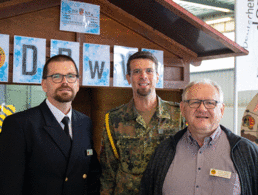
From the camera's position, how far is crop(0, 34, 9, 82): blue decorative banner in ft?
8.39

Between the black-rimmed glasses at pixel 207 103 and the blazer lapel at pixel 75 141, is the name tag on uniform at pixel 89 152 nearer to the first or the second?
the blazer lapel at pixel 75 141

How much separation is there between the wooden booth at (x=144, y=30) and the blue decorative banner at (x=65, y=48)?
2.4 inches

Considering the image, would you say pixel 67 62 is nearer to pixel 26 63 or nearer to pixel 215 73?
pixel 26 63

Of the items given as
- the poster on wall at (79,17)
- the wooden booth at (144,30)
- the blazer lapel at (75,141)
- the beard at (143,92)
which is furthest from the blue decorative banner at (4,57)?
the beard at (143,92)

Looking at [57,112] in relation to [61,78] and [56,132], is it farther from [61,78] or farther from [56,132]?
[61,78]

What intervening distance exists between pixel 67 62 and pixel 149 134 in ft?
2.93

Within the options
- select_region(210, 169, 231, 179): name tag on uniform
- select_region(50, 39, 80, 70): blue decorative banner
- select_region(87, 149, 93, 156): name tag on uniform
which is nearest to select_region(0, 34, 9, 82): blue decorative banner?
select_region(50, 39, 80, 70): blue decorative banner

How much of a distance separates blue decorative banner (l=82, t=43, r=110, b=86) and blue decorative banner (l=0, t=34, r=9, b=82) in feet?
2.63

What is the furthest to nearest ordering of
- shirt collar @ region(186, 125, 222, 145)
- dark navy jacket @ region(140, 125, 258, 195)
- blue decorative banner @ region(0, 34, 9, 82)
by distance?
blue decorative banner @ region(0, 34, 9, 82) < shirt collar @ region(186, 125, 222, 145) < dark navy jacket @ region(140, 125, 258, 195)

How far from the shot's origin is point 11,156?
1.75 meters

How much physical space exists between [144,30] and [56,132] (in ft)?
6.36

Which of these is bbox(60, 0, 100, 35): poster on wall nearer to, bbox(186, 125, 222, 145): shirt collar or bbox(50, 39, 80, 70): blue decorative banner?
bbox(50, 39, 80, 70): blue decorative banner

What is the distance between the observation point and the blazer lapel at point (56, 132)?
6.31ft

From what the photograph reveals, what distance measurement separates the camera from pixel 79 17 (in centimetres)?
298
